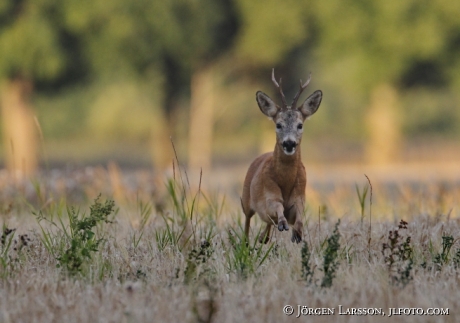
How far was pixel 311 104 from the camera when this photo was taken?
8406mm

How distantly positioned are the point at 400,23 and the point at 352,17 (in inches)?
57.6

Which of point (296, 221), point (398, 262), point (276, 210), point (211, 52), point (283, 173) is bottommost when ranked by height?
point (398, 262)

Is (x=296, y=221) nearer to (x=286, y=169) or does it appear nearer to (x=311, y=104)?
(x=286, y=169)

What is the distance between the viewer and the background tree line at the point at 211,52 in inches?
909

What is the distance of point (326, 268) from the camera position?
6.00 meters

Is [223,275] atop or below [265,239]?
below

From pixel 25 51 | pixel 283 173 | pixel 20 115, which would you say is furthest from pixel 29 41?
pixel 283 173

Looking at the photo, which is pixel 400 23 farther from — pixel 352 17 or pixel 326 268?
pixel 326 268

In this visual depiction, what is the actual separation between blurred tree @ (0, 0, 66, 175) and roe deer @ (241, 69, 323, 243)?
1430cm

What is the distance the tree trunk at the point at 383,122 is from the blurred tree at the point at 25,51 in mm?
10915

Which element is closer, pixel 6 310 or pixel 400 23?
pixel 6 310

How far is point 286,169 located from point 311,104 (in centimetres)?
75

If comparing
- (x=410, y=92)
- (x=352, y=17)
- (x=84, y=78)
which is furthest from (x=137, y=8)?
(x=410, y=92)

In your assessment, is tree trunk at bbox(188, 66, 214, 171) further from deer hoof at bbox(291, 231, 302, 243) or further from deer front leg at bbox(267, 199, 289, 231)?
deer hoof at bbox(291, 231, 302, 243)
